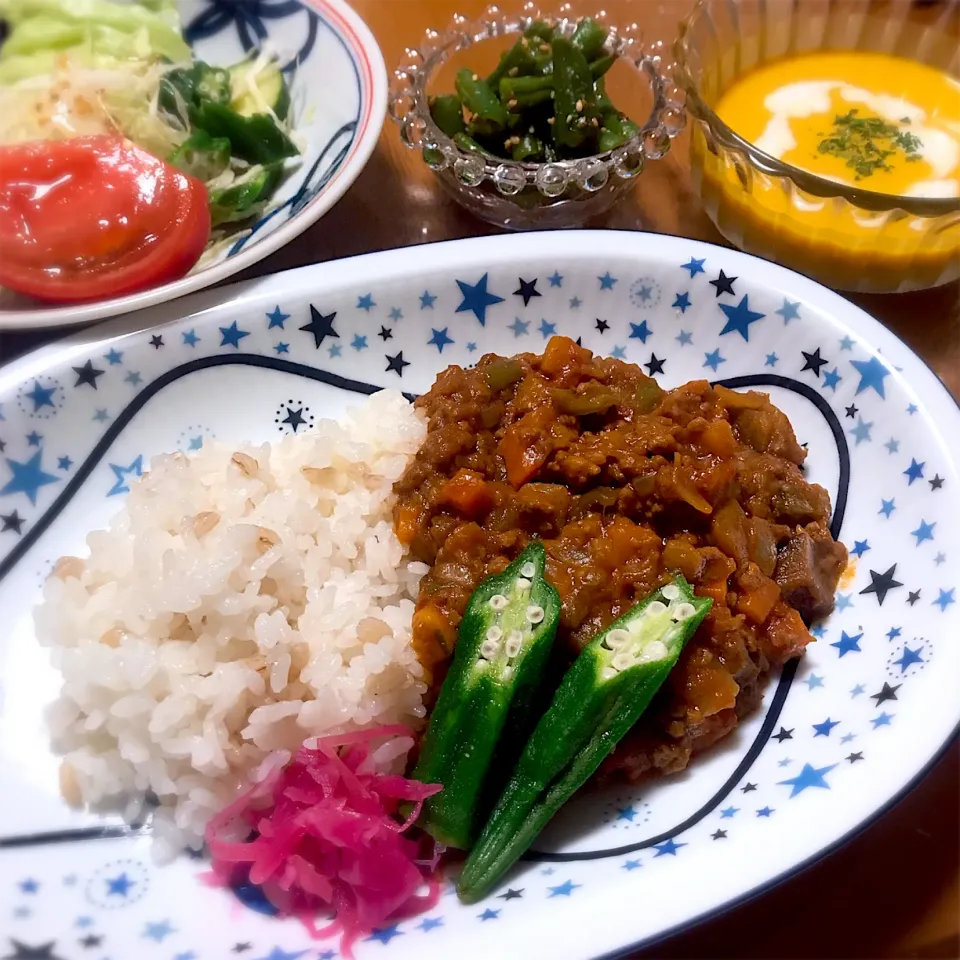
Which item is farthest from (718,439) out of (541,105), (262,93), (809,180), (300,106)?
(262,93)

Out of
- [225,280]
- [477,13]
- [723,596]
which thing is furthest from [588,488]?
[477,13]

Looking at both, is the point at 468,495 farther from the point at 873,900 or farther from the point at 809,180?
the point at 809,180

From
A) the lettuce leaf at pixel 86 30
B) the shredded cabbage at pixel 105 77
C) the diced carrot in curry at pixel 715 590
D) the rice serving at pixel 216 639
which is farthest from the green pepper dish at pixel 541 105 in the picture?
the diced carrot in curry at pixel 715 590

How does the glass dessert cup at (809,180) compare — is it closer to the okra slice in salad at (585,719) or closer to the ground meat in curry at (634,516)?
the ground meat in curry at (634,516)

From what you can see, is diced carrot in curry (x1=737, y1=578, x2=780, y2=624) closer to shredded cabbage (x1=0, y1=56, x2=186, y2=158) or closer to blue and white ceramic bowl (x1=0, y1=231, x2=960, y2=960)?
blue and white ceramic bowl (x1=0, y1=231, x2=960, y2=960)

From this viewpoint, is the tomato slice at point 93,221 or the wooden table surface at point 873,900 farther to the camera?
the tomato slice at point 93,221

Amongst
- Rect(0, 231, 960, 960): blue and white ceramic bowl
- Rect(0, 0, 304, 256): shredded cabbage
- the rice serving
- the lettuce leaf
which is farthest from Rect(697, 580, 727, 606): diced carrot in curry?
the lettuce leaf

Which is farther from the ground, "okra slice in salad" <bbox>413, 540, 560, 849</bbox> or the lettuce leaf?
the lettuce leaf
